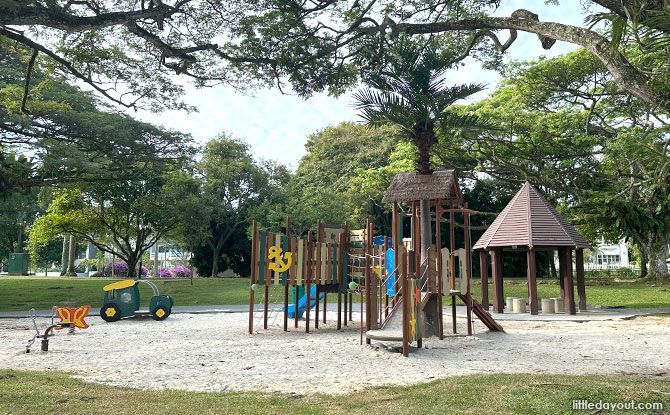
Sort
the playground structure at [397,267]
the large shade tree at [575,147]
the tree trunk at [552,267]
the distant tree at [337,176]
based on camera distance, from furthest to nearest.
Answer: the tree trunk at [552,267] < the distant tree at [337,176] < the large shade tree at [575,147] < the playground structure at [397,267]

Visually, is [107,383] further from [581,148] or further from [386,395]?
[581,148]

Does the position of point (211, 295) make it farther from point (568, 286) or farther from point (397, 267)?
point (397, 267)

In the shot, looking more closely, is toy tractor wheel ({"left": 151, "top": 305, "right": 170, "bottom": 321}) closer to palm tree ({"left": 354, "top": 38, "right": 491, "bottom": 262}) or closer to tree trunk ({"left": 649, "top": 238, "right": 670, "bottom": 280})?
palm tree ({"left": 354, "top": 38, "right": 491, "bottom": 262})

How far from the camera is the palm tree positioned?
36.2ft

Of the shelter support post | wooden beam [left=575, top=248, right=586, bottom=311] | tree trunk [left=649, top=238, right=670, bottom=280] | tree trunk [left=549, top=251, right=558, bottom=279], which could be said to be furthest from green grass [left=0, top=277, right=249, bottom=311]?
tree trunk [left=549, top=251, right=558, bottom=279]

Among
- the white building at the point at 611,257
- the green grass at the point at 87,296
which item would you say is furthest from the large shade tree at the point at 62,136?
the white building at the point at 611,257

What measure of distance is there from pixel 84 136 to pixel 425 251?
49.7 feet

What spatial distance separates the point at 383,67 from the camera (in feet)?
37.9

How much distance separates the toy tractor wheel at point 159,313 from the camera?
15.8 meters

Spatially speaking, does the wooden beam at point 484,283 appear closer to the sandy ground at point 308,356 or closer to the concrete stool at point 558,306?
the concrete stool at point 558,306

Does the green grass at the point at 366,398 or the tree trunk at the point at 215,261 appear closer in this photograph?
the green grass at the point at 366,398

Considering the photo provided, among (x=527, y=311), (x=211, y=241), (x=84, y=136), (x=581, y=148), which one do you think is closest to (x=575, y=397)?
(x=527, y=311)

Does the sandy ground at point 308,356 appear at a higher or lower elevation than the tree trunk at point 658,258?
lower

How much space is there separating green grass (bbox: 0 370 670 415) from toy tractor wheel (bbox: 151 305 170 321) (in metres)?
9.24
